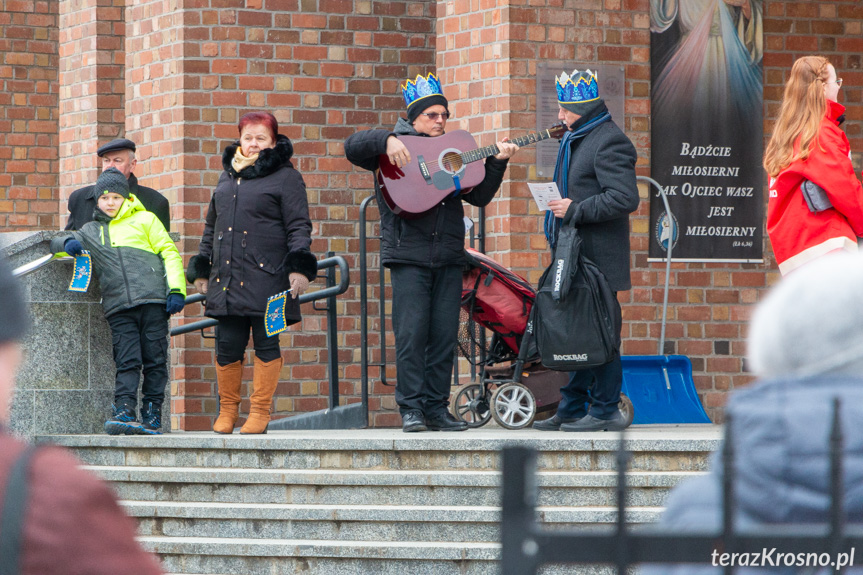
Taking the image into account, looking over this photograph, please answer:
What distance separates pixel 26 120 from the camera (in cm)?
1218

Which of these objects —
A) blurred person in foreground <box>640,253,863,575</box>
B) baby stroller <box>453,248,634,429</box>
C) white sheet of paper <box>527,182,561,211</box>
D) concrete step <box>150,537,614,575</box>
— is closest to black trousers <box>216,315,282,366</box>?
baby stroller <box>453,248,634,429</box>

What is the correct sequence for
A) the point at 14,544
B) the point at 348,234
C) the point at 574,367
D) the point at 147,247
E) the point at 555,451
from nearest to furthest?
the point at 14,544 < the point at 555,451 < the point at 574,367 < the point at 147,247 < the point at 348,234

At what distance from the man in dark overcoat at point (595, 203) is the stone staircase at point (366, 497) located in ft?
2.21

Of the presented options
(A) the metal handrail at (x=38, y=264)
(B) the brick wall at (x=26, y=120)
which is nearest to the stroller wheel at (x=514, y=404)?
(A) the metal handrail at (x=38, y=264)

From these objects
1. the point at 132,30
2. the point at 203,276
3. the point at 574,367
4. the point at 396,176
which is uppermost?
the point at 132,30

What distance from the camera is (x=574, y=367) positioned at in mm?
6629

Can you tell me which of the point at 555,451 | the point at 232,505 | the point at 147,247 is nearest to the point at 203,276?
the point at 147,247

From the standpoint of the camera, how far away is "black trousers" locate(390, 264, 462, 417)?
6812 millimetres

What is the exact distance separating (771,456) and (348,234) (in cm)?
797

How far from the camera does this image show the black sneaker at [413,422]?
675 centimetres

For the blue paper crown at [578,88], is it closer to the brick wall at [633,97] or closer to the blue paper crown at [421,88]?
the blue paper crown at [421,88]

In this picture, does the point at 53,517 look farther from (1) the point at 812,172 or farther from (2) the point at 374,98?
(2) the point at 374,98

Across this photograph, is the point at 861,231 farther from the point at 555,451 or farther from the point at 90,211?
the point at 90,211

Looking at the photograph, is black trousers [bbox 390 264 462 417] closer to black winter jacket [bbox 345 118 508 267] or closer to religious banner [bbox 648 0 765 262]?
black winter jacket [bbox 345 118 508 267]
